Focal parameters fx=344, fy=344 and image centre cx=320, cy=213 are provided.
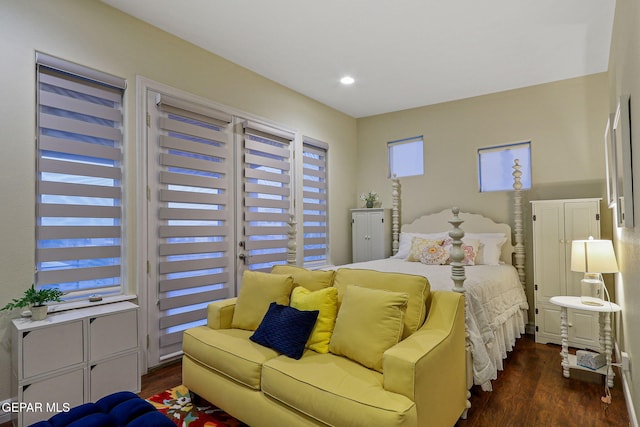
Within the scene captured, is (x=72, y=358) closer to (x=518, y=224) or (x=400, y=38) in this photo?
(x=400, y=38)

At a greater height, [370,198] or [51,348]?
[370,198]

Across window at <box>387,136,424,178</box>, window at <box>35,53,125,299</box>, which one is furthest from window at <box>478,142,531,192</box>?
window at <box>35,53,125,299</box>

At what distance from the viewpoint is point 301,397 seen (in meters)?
1.73

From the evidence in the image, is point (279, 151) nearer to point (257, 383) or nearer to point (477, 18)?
point (477, 18)

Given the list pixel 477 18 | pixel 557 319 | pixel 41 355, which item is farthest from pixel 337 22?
pixel 557 319

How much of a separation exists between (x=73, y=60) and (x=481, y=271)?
13.0 ft

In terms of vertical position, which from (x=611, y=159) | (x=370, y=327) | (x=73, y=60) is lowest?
(x=370, y=327)

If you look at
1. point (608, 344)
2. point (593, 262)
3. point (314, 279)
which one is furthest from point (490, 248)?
point (314, 279)

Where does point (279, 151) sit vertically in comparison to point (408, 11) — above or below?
below

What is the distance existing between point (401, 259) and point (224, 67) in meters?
3.10

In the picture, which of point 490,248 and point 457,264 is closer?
point 457,264

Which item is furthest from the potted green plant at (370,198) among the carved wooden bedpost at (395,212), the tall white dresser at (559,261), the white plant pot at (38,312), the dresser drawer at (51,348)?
the white plant pot at (38,312)

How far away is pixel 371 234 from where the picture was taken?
5133 millimetres

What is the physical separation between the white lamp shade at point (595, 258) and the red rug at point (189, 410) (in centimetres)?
287
